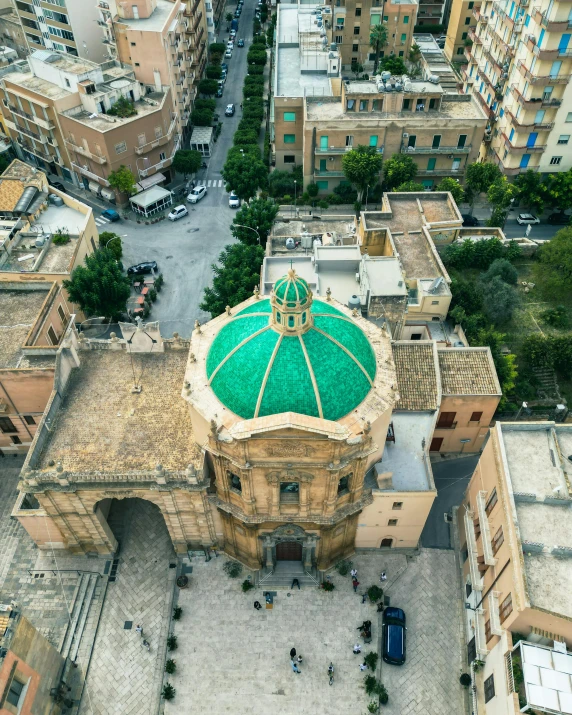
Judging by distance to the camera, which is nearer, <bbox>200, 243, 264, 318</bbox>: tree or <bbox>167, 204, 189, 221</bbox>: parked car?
<bbox>200, 243, 264, 318</bbox>: tree

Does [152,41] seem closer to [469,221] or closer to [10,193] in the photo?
[10,193]

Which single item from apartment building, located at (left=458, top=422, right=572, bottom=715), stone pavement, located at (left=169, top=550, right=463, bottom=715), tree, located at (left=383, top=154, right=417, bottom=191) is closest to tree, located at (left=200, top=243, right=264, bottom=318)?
tree, located at (left=383, top=154, right=417, bottom=191)

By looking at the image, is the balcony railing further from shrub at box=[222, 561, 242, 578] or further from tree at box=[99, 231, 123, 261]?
shrub at box=[222, 561, 242, 578]

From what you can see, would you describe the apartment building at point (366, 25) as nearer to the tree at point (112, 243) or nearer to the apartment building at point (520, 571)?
the tree at point (112, 243)

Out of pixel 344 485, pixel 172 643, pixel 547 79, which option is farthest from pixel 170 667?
pixel 547 79

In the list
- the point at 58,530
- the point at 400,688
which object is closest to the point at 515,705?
the point at 400,688

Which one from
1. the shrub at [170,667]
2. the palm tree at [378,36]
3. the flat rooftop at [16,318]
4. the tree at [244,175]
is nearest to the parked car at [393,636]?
the shrub at [170,667]

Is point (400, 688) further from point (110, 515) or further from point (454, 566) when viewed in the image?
point (110, 515)
